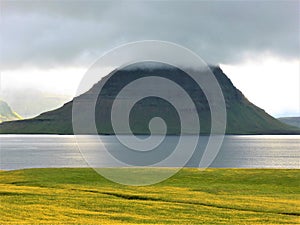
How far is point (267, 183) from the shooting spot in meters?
73.3

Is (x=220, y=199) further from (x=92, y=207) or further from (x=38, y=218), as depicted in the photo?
(x=38, y=218)

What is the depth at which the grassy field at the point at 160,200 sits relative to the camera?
1671 inches

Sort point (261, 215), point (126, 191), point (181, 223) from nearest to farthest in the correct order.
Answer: point (181, 223) → point (261, 215) → point (126, 191)

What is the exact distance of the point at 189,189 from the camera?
6494 cm

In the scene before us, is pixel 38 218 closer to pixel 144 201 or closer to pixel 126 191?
pixel 144 201

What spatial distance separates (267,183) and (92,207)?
116ft

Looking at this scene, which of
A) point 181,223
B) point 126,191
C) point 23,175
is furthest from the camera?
point 23,175

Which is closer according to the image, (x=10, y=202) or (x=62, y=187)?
(x=10, y=202)

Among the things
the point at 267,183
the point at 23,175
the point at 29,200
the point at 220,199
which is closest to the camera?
the point at 29,200

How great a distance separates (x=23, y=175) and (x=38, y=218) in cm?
4351

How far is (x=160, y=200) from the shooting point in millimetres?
54125

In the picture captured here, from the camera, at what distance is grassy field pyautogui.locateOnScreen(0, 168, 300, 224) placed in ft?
139

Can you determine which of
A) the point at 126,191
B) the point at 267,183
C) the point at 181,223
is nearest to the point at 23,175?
the point at 126,191

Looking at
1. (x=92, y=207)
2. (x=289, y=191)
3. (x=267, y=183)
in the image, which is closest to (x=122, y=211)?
(x=92, y=207)
